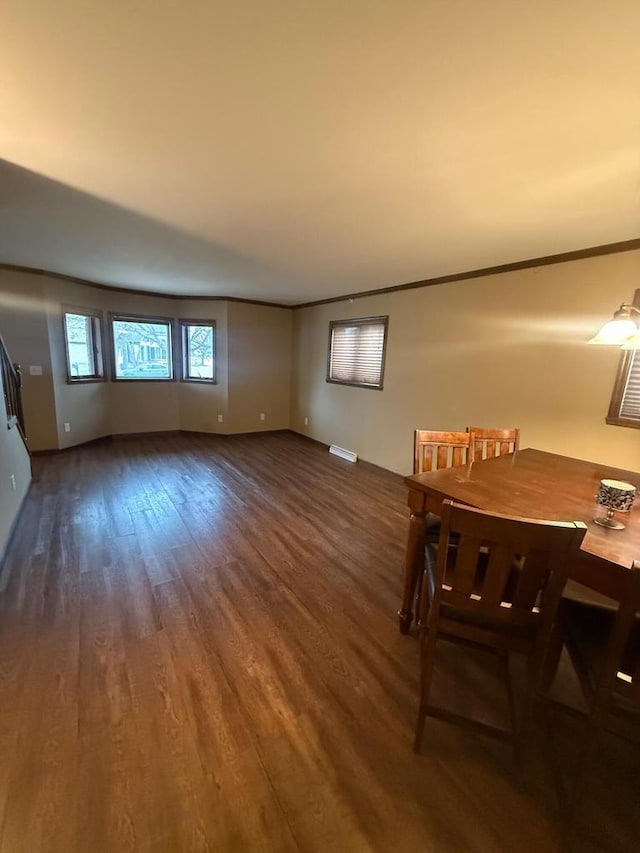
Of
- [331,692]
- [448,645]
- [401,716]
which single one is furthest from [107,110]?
[448,645]

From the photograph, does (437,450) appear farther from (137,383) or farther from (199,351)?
(137,383)

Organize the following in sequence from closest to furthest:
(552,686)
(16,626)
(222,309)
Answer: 1. (552,686)
2. (16,626)
3. (222,309)

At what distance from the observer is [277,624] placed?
1915 millimetres

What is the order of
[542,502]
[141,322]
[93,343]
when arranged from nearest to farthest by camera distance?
[542,502], [93,343], [141,322]

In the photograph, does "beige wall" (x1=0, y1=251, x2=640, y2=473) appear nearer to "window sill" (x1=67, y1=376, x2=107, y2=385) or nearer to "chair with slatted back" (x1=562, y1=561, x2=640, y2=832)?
"window sill" (x1=67, y1=376, x2=107, y2=385)

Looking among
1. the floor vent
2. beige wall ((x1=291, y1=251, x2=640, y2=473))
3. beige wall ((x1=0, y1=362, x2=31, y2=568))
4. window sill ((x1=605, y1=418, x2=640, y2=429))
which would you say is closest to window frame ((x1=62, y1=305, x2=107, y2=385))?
beige wall ((x1=0, y1=362, x2=31, y2=568))

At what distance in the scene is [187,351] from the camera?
6023mm

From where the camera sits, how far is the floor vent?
509cm

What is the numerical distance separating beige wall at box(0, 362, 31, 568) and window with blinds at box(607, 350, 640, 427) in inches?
174

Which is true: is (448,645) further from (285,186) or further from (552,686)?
(285,186)

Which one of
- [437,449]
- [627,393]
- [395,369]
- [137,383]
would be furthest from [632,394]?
[137,383]

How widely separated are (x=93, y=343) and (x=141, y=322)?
0.81 meters

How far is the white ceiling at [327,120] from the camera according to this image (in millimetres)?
978

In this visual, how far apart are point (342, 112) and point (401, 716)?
252cm
